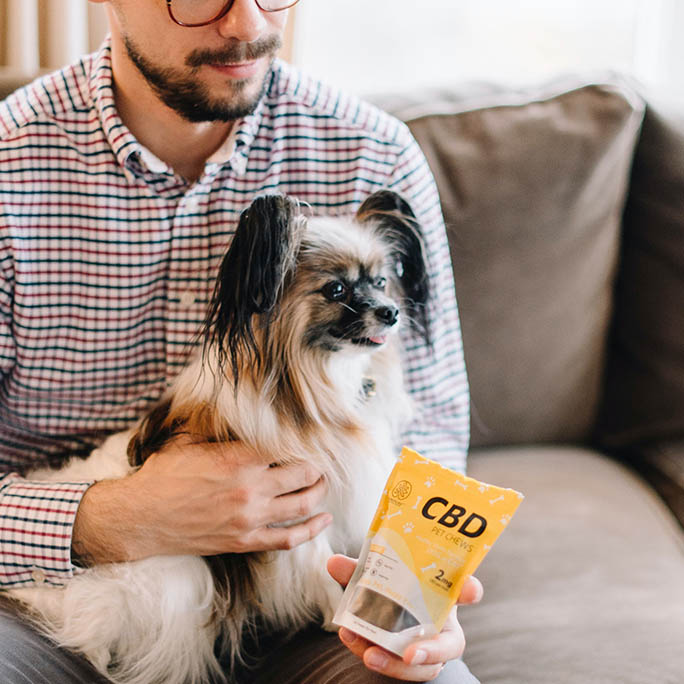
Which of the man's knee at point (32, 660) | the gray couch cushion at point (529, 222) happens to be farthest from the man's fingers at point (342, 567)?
the gray couch cushion at point (529, 222)

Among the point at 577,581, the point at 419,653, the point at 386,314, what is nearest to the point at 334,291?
the point at 386,314

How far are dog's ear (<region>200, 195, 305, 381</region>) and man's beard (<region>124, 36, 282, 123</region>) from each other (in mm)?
295

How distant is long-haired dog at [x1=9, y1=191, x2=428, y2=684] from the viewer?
131 cm

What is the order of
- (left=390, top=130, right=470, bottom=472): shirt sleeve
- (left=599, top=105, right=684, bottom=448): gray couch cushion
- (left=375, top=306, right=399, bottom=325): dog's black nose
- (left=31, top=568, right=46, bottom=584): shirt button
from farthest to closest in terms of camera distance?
(left=599, top=105, right=684, bottom=448): gray couch cushion < (left=390, top=130, right=470, bottom=472): shirt sleeve < (left=31, top=568, right=46, bottom=584): shirt button < (left=375, top=306, right=399, bottom=325): dog's black nose

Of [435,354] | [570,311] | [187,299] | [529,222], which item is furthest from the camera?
[570,311]

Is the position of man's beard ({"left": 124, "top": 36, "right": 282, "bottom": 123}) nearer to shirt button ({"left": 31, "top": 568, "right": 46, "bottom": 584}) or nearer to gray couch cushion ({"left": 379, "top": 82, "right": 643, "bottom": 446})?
gray couch cushion ({"left": 379, "top": 82, "right": 643, "bottom": 446})

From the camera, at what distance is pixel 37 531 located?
4.52 ft

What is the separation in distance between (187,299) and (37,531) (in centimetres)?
50

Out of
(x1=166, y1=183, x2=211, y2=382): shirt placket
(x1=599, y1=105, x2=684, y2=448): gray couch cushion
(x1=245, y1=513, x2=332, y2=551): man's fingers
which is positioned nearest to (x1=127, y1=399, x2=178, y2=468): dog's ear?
(x1=166, y1=183, x2=211, y2=382): shirt placket

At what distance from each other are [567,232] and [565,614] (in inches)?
34.5

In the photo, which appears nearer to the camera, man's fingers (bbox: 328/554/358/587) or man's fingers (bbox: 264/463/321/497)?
man's fingers (bbox: 328/554/358/587)

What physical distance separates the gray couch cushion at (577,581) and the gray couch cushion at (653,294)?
18 cm

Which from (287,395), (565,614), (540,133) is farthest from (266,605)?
(540,133)

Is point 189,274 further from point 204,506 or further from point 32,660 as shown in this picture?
point 32,660
